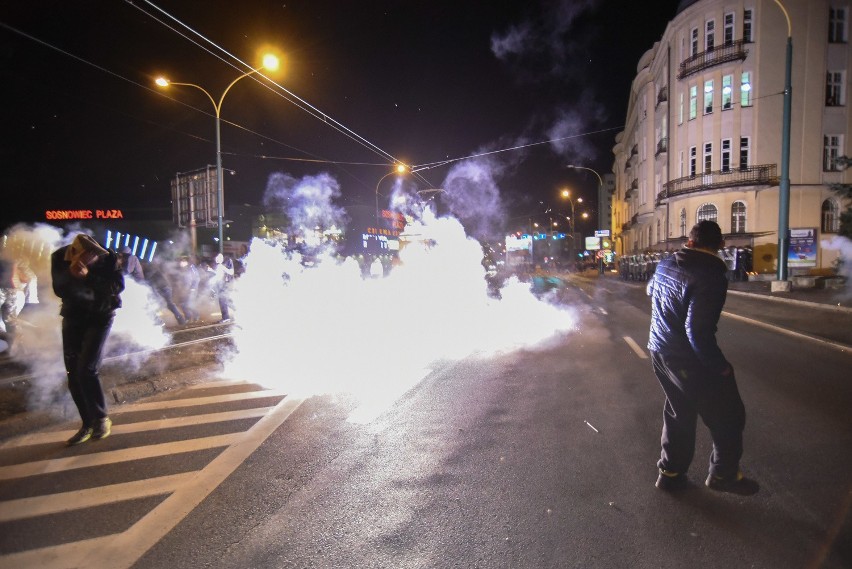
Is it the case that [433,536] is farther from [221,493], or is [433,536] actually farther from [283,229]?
[283,229]

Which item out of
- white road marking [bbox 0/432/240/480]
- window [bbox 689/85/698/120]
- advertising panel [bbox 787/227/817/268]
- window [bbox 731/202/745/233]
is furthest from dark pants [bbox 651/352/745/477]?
window [bbox 689/85/698/120]

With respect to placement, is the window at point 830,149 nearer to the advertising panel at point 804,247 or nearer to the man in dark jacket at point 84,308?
the advertising panel at point 804,247

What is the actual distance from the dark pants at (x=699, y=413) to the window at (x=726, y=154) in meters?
32.5

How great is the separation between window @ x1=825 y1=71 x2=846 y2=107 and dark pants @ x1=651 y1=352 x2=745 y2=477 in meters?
35.6

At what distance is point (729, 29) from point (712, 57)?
1731mm

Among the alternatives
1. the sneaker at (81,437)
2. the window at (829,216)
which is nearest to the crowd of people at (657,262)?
the window at (829,216)

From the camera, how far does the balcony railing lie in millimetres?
29266

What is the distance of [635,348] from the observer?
348 inches

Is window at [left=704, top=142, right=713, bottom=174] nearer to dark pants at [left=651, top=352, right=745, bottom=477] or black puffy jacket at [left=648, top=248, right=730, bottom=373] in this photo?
black puffy jacket at [left=648, top=248, right=730, bottom=373]

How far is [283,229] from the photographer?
178 feet

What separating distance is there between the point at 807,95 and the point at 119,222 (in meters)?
46.9

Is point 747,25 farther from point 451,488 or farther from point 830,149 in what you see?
point 451,488

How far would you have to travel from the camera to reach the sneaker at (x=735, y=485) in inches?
134

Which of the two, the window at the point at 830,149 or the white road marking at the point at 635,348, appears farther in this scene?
the window at the point at 830,149
